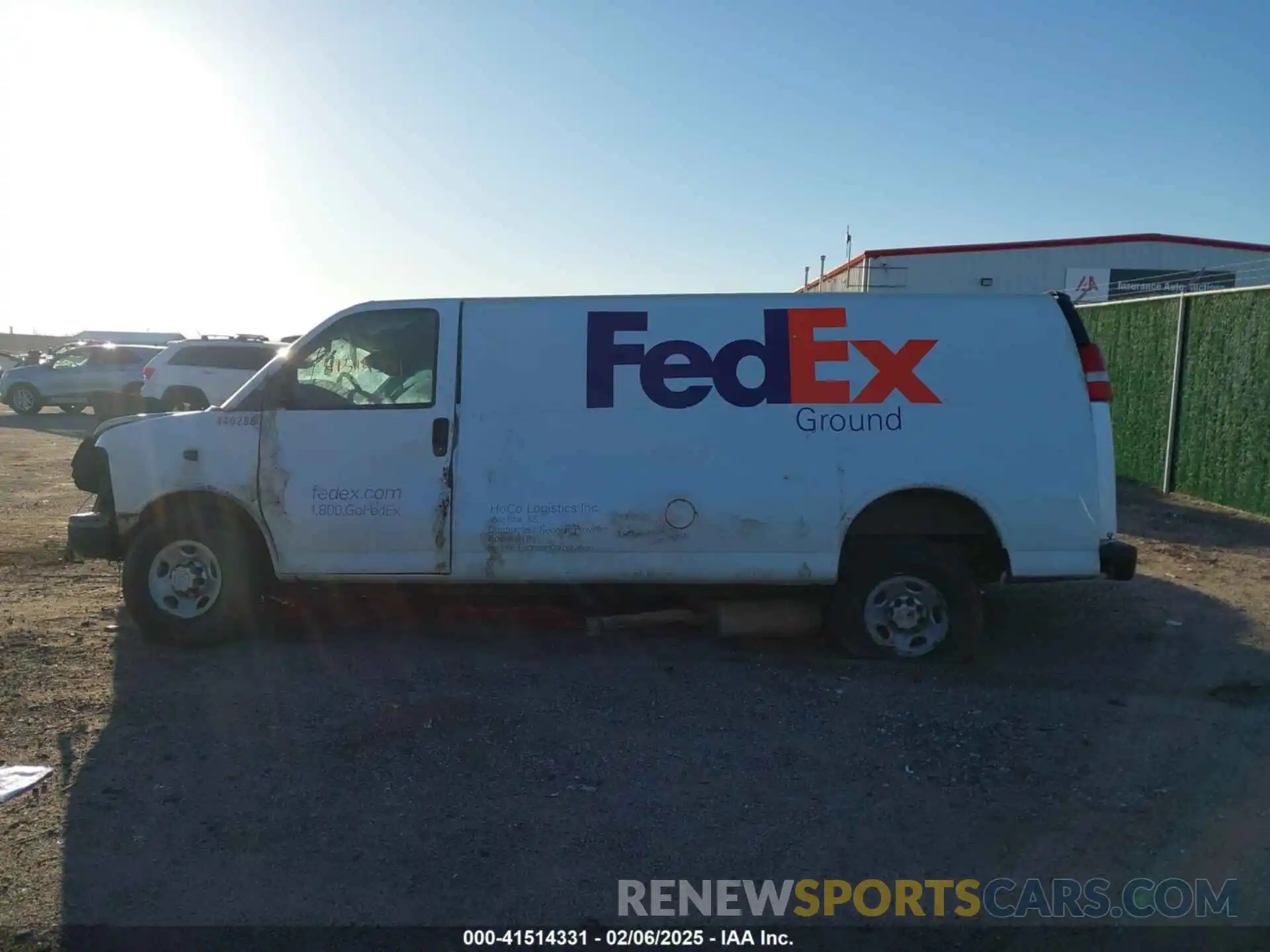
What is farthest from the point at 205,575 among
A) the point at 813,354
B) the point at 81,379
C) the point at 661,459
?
the point at 81,379

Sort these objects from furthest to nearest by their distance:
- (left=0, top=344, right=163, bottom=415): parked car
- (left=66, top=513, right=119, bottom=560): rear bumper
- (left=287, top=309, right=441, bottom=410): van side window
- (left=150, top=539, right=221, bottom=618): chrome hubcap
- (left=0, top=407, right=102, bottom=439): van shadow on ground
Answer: (left=0, top=344, right=163, bottom=415): parked car
(left=0, top=407, right=102, bottom=439): van shadow on ground
(left=66, top=513, right=119, bottom=560): rear bumper
(left=150, top=539, right=221, bottom=618): chrome hubcap
(left=287, top=309, right=441, bottom=410): van side window

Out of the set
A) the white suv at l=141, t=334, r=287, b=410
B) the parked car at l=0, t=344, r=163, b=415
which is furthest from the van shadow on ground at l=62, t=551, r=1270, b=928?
the parked car at l=0, t=344, r=163, b=415

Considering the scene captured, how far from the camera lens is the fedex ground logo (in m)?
6.28

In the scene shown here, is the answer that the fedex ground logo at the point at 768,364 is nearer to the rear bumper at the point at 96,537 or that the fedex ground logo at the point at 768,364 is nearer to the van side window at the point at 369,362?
the van side window at the point at 369,362

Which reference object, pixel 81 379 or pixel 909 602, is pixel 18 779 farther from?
pixel 81 379

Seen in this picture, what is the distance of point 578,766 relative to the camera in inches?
195

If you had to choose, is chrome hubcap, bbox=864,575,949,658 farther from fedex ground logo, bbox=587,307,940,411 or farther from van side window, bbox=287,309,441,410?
van side window, bbox=287,309,441,410

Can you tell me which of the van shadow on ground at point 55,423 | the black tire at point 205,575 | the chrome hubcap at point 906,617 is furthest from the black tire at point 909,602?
the van shadow on ground at point 55,423

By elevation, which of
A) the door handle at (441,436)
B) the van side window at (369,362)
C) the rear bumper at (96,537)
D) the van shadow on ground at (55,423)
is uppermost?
the van side window at (369,362)

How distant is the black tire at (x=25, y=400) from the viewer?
2570 cm

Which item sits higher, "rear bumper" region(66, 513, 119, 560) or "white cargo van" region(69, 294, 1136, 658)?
"white cargo van" region(69, 294, 1136, 658)

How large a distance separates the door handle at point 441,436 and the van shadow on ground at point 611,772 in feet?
3.56

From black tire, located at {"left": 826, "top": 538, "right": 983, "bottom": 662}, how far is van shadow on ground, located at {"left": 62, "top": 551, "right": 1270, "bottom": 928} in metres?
0.19

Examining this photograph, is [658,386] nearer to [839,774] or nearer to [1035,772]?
[839,774]
